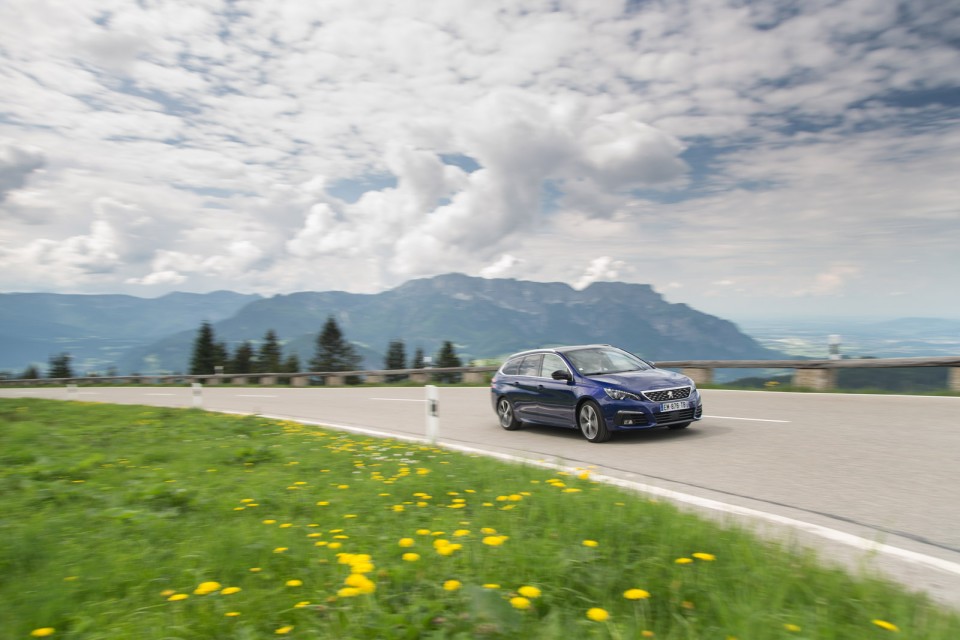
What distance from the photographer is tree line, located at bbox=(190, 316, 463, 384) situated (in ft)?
256

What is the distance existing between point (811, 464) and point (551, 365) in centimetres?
490

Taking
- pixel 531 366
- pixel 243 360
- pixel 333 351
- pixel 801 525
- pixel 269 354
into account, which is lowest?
pixel 801 525

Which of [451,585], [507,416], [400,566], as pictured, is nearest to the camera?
[451,585]

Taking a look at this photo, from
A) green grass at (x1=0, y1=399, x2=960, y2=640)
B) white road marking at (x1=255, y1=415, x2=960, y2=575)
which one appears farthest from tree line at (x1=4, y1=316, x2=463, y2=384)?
green grass at (x1=0, y1=399, x2=960, y2=640)

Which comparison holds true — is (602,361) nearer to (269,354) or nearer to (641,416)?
(641,416)

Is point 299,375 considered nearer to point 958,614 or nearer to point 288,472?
point 288,472

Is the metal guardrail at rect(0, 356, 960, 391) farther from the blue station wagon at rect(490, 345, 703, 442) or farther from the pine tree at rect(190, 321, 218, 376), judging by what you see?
the pine tree at rect(190, 321, 218, 376)

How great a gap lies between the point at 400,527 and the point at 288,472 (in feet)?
10.1

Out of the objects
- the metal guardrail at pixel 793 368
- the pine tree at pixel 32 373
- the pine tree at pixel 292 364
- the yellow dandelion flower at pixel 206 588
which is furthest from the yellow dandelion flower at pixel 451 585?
the pine tree at pixel 32 373

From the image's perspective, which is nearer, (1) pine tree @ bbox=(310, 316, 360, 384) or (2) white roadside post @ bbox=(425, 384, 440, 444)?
(2) white roadside post @ bbox=(425, 384, 440, 444)

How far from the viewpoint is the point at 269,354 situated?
8238 cm

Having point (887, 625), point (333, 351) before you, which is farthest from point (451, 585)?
A: point (333, 351)

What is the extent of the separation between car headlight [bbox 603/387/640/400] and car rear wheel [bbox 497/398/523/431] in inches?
101

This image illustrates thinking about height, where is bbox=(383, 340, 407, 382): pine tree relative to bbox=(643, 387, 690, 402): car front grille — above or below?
above
